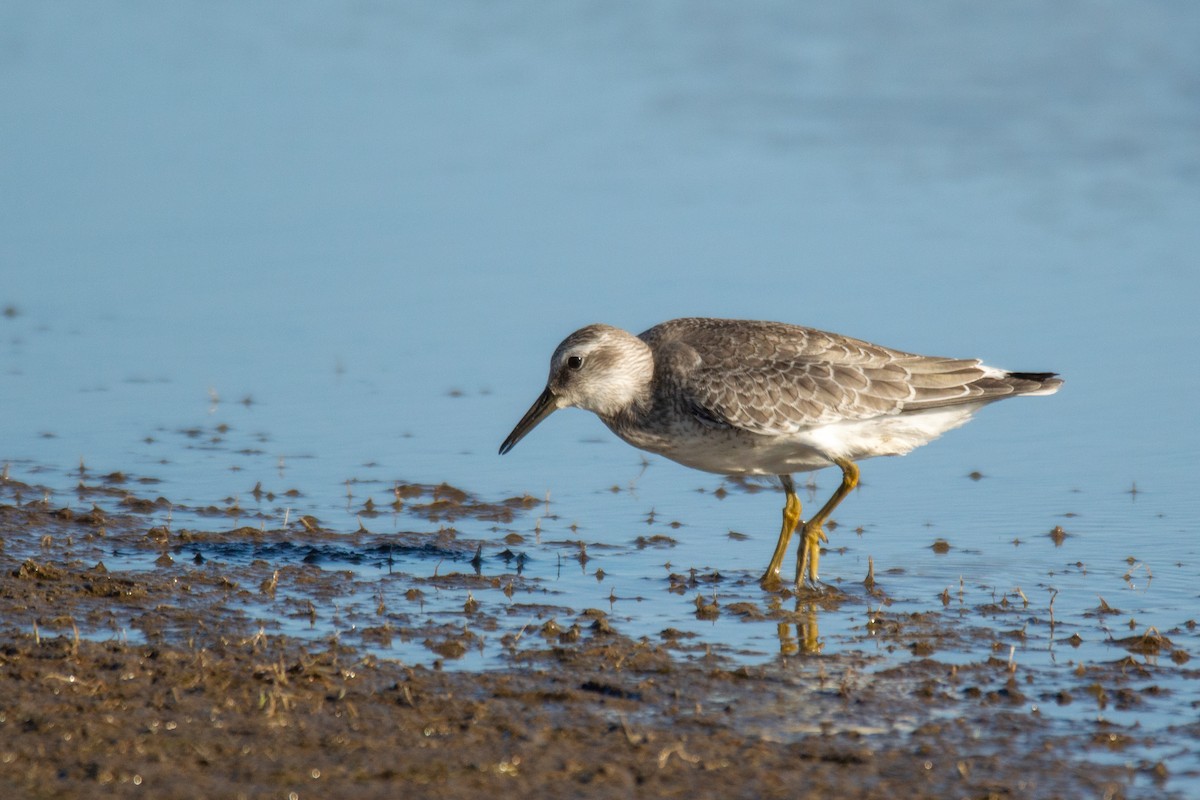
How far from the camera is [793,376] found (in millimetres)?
10094

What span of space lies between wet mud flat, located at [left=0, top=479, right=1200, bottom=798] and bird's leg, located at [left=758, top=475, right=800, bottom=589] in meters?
0.53

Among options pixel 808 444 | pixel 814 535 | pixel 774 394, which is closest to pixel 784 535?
pixel 814 535

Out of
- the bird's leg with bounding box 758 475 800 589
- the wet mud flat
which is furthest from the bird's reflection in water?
the bird's leg with bounding box 758 475 800 589

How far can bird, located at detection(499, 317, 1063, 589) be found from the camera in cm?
992

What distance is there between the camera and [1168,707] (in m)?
7.34

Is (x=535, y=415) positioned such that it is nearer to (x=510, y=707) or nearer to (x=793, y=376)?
(x=793, y=376)

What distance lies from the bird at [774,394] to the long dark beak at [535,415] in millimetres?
40

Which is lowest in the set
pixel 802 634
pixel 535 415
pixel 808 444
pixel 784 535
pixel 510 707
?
pixel 510 707

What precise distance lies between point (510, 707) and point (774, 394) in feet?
11.1

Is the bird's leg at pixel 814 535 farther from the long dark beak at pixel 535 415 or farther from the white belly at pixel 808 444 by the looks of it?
the long dark beak at pixel 535 415

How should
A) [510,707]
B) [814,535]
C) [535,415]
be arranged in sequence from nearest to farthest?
[510,707] → [814,535] → [535,415]

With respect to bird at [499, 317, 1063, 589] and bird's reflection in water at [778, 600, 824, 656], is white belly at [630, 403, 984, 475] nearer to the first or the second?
bird at [499, 317, 1063, 589]

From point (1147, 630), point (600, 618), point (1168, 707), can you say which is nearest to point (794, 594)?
point (600, 618)

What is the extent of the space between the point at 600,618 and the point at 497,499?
2891 millimetres
